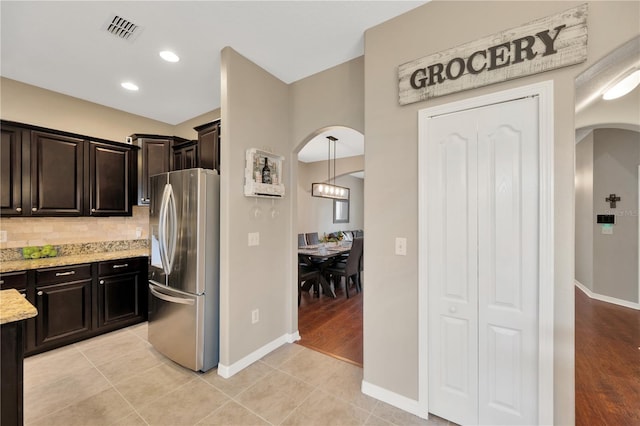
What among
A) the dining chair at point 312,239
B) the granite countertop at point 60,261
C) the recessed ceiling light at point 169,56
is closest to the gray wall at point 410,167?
the recessed ceiling light at point 169,56

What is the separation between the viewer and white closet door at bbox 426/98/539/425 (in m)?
1.56

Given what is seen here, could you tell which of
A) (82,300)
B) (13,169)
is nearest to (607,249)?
(82,300)

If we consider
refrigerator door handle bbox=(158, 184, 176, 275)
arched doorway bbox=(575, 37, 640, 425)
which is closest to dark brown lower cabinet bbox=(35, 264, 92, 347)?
refrigerator door handle bbox=(158, 184, 176, 275)

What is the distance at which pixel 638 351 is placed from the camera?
270 cm

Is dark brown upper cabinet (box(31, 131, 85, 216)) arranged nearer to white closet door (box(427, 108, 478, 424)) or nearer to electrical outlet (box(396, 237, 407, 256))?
electrical outlet (box(396, 237, 407, 256))

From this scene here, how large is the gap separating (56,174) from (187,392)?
2.76 m

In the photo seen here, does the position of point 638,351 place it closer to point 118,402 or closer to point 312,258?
point 312,258

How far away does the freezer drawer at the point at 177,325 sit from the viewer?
7.60ft

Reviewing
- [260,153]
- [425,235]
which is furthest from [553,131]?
[260,153]

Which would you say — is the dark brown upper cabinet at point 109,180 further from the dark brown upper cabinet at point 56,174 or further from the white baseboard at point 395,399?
the white baseboard at point 395,399

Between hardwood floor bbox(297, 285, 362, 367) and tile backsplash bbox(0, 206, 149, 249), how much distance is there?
2.71 meters

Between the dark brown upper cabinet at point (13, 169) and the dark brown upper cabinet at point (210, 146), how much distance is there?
1.70 metres

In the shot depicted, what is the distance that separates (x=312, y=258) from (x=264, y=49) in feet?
9.88

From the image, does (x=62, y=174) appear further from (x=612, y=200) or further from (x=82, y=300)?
(x=612, y=200)
